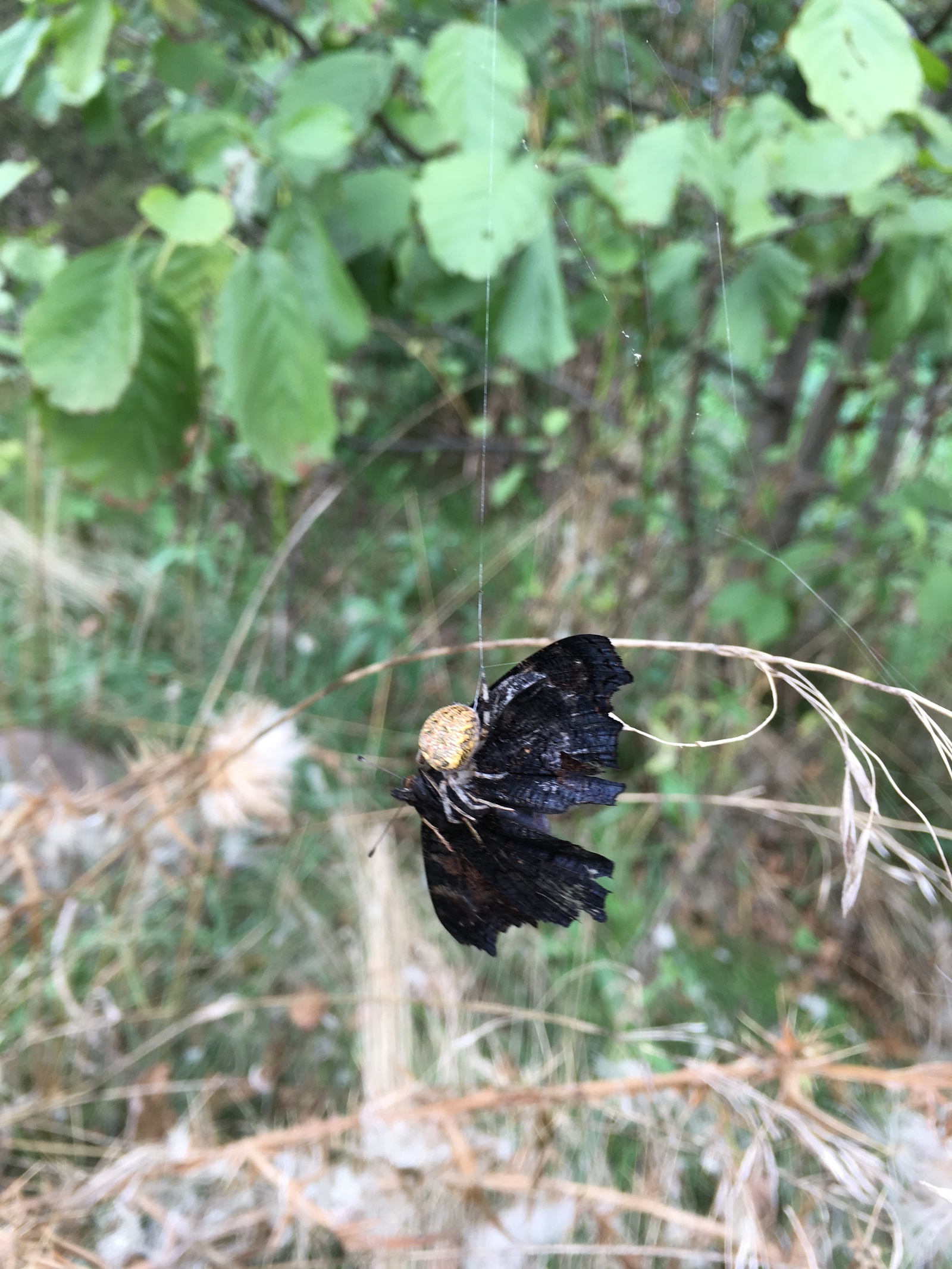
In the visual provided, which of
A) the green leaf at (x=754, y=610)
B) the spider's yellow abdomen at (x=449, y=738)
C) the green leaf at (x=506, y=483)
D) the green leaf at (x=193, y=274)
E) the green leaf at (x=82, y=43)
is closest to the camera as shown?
the spider's yellow abdomen at (x=449, y=738)

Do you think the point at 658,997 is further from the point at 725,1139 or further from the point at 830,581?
the point at 830,581

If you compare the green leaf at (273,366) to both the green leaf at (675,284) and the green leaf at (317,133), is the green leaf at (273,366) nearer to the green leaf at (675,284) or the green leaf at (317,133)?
the green leaf at (317,133)

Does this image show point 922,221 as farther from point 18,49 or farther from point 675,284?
point 18,49

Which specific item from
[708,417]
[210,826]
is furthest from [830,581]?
[210,826]

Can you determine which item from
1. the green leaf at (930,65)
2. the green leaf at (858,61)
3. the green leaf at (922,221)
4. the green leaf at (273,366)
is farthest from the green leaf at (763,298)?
the green leaf at (273,366)

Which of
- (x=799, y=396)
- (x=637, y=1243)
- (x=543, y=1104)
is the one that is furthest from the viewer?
(x=799, y=396)

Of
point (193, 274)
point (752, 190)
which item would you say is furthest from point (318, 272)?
point (752, 190)
